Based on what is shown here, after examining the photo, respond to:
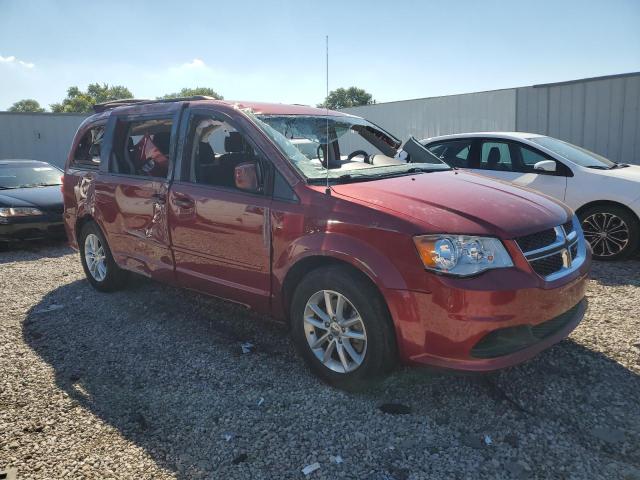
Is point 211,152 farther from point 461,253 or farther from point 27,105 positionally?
point 27,105

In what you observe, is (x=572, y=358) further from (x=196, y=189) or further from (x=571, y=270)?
(x=196, y=189)

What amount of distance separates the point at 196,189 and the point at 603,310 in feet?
11.7

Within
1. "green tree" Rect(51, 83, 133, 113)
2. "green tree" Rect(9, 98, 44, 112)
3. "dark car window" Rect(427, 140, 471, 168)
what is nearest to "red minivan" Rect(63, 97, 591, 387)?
"dark car window" Rect(427, 140, 471, 168)

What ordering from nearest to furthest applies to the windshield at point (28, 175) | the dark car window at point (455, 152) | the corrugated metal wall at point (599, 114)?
1. the dark car window at point (455, 152)
2. the windshield at point (28, 175)
3. the corrugated metal wall at point (599, 114)

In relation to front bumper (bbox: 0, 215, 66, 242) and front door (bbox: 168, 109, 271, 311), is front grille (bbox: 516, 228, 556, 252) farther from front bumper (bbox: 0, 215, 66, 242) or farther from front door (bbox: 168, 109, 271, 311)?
front bumper (bbox: 0, 215, 66, 242)

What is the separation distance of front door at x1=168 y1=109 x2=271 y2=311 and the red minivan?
13 millimetres

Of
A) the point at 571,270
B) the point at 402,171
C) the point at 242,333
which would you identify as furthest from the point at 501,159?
the point at 242,333

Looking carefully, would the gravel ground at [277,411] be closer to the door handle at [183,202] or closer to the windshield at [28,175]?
the door handle at [183,202]

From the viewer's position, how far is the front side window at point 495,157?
21.5 ft

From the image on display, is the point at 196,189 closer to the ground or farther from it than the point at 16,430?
farther from it

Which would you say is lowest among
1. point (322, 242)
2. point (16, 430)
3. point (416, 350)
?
point (16, 430)

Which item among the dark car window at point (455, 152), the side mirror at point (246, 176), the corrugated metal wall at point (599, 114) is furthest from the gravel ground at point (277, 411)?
the corrugated metal wall at point (599, 114)

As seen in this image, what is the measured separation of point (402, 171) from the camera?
145 inches

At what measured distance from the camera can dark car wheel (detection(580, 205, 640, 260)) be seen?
5.70 m
